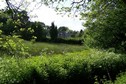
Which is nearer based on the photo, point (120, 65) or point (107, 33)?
point (120, 65)

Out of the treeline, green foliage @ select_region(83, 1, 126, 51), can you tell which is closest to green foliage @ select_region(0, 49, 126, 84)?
the treeline

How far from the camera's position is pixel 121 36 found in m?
35.3

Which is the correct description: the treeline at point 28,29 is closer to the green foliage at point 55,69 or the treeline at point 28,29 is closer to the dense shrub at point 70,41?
the dense shrub at point 70,41

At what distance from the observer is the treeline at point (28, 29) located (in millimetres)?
7433

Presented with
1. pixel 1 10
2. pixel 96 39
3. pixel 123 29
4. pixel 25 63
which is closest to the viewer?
pixel 1 10

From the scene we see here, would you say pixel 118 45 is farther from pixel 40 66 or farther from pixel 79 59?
pixel 40 66

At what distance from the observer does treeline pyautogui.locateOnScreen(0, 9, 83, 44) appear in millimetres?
7433

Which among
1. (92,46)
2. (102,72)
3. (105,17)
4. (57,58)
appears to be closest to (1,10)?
(57,58)

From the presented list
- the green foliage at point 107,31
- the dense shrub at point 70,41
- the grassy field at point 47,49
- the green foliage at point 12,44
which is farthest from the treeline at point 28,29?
the green foliage at point 107,31

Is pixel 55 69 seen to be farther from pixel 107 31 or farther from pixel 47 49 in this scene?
pixel 107 31

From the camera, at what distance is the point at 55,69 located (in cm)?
1505

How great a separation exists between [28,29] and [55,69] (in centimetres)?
509

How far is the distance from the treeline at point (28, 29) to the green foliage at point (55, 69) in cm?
146

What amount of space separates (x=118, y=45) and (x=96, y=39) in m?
2.95
